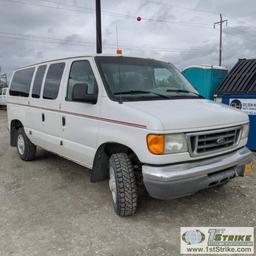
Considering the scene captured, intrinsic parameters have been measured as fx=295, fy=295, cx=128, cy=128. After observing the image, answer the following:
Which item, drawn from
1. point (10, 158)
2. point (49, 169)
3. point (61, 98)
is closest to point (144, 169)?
point (61, 98)

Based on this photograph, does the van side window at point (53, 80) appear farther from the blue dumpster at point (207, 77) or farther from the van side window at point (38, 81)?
the blue dumpster at point (207, 77)

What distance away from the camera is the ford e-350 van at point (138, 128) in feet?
10.5

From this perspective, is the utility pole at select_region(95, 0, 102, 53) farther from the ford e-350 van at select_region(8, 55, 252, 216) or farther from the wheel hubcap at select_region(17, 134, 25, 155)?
the ford e-350 van at select_region(8, 55, 252, 216)

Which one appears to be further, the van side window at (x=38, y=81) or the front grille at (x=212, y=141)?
the van side window at (x=38, y=81)

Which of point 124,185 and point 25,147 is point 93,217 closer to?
point 124,185

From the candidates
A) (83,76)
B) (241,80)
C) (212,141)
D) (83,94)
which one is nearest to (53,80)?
(83,76)

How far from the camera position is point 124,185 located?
3.56 metres

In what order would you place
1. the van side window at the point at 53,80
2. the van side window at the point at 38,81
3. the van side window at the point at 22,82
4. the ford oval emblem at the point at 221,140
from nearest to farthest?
the ford oval emblem at the point at 221,140
the van side window at the point at 53,80
the van side window at the point at 38,81
the van side window at the point at 22,82

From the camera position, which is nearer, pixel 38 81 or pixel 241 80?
pixel 38 81

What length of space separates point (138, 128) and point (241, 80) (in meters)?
4.54

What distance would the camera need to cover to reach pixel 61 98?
471 centimetres

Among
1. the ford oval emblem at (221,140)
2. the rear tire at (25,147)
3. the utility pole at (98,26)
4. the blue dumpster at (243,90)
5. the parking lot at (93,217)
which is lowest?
the parking lot at (93,217)

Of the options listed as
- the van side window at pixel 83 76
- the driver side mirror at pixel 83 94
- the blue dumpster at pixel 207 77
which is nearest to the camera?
the driver side mirror at pixel 83 94

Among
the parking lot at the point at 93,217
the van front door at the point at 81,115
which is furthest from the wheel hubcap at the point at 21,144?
the van front door at the point at 81,115
